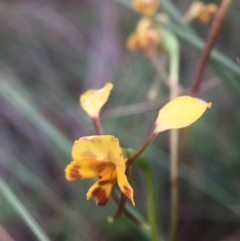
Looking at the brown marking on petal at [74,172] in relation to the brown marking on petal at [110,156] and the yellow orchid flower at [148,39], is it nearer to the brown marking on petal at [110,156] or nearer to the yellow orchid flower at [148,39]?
the brown marking on petal at [110,156]

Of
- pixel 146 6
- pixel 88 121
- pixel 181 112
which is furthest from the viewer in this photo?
pixel 88 121

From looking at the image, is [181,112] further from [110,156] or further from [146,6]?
[146,6]

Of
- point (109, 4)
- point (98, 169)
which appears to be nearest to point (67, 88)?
point (109, 4)

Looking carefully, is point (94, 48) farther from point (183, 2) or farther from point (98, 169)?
point (98, 169)

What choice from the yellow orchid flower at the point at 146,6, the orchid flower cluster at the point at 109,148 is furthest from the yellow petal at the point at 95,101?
the yellow orchid flower at the point at 146,6

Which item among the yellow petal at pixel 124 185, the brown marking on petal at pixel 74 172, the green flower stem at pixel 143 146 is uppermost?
the green flower stem at pixel 143 146

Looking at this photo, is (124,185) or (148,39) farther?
(148,39)

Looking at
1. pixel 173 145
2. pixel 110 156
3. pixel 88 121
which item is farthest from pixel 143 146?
pixel 88 121
